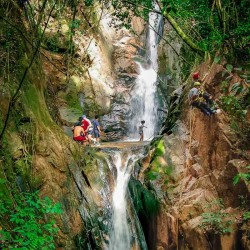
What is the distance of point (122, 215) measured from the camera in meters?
9.41

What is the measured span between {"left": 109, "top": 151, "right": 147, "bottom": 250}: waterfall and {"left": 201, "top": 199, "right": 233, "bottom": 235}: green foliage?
7.27 feet

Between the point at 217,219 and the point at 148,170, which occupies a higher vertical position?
the point at 148,170

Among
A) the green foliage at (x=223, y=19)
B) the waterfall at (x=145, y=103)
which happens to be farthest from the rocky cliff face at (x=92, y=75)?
the green foliage at (x=223, y=19)

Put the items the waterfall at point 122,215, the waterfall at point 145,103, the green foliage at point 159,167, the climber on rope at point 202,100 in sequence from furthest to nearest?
the waterfall at point 145,103, the waterfall at point 122,215, the green foliage at point 159,167, the climber on rope at point 202,100

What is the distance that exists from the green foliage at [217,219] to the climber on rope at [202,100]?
220cm

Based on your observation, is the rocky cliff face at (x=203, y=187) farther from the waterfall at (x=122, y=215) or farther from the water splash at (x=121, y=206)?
the water splash at (x=121, y=206)

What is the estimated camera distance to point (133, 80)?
63.0ft

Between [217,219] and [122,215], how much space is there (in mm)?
3133

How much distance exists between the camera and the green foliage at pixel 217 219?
7039mm

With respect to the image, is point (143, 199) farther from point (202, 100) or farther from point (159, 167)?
point (202, 100)

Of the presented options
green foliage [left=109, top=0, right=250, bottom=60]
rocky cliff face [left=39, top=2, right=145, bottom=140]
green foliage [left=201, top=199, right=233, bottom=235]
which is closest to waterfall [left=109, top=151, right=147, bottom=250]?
green foliage [left=201, top=199, right=233, bottom=235]

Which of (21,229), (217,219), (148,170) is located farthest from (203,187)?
(21,229)

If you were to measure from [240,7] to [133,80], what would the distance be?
11.6 metres

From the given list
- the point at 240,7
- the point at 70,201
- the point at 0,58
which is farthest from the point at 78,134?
the point at 240,7
